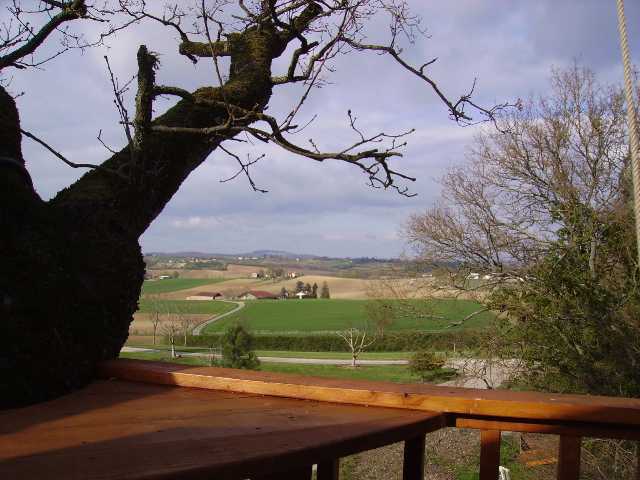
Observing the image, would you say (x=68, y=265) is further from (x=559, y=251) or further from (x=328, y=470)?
(x=559, y=251)

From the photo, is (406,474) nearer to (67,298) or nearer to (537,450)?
(67,298)

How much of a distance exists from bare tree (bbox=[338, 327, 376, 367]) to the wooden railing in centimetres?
1634

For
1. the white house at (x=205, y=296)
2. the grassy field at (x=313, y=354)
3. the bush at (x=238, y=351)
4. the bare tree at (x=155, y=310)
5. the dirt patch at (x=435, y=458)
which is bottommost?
the dirt patch at (x=435, y=458)

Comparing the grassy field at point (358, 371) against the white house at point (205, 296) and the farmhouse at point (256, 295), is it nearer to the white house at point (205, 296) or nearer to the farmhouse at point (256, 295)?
the white house at point (205, 296)

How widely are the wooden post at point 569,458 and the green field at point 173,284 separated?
78.0 ft

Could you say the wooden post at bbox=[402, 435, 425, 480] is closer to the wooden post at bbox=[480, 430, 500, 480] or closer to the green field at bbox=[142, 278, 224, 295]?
the wooden post at bbox=[480, 430, 500, 480]

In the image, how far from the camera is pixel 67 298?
2.03 meters

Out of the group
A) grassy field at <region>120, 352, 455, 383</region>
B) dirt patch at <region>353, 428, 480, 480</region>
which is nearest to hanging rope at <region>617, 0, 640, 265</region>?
dirt patch at <region>353, 428, 480, 480</region>

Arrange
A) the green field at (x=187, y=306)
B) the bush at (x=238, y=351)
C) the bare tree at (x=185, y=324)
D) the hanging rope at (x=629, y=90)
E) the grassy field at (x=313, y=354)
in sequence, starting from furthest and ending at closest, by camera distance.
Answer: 1. the bare tree at (x=185, y=324)
2. the green field at (x=187, y=306)
3. the grassy field at (x=313, y=354)
4. the bush at (x=238, y=351)
5. the hanging rope at (x=629, y=90)

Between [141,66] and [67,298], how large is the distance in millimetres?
1343

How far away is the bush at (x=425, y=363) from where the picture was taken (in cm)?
1292

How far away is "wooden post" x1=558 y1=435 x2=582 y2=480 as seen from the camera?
129cm

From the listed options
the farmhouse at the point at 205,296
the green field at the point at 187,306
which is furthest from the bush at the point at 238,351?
the farmhouse at the point at 205,296

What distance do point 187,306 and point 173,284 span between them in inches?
205
